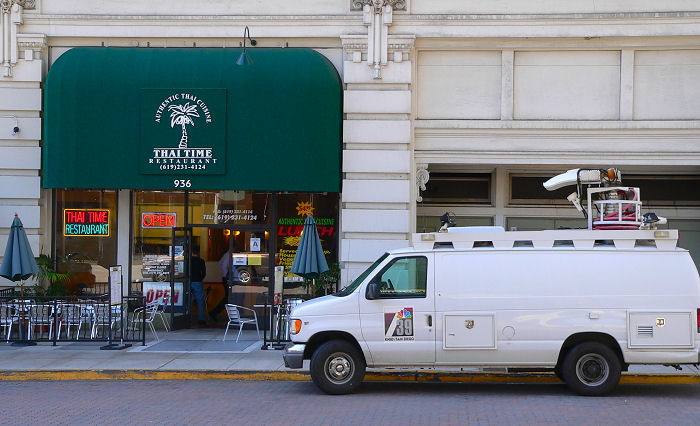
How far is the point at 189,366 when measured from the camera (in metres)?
13.0

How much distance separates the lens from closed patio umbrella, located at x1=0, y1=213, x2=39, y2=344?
587 inches

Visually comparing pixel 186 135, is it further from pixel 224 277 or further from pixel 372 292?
pixel 372 292

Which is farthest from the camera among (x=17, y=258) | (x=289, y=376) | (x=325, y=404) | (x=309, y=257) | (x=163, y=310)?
(x=163, y=310)

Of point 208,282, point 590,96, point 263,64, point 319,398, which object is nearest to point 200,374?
point 319,398

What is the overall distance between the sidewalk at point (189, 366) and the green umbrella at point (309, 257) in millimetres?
1572

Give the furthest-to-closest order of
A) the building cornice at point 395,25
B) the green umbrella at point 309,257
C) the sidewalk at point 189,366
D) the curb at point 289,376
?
the building cornice at point 395,25 < the green umbrella at point 309,257 < the sidewalk at point 189,366 < the curb at point 289,376

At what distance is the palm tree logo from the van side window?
695 centimetres

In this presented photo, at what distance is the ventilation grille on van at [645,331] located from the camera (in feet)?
35.0

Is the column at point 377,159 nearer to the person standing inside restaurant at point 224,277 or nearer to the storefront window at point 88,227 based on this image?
the person standing inside restaurant at point 224,277

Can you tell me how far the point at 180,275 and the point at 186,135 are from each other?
3264 millimetres

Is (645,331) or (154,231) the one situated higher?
(154,231)

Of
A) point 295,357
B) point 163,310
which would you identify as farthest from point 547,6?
point 163,310

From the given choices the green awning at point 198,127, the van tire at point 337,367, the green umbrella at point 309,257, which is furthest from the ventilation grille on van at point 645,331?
the green awning at point 198,127

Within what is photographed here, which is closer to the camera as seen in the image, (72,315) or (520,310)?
(520,310)
